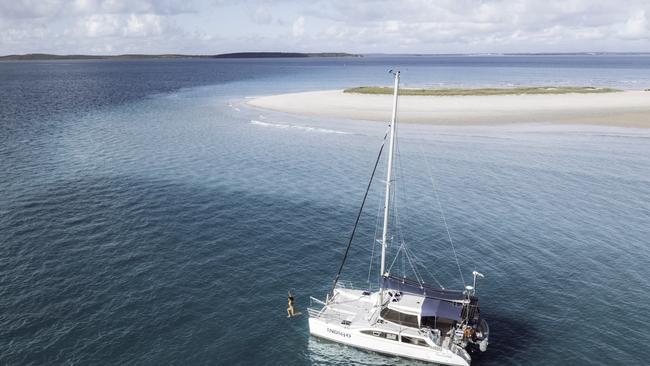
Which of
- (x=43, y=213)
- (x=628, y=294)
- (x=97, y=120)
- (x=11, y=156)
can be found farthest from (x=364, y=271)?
(x=97, y=120)

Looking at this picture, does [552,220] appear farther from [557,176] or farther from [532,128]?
[532,128]

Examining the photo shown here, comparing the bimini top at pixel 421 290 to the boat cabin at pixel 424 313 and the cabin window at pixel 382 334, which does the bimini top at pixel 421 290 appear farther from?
the cabin window at pixel 382 334

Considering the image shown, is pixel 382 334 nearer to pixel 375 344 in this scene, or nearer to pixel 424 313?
pixel 375 344

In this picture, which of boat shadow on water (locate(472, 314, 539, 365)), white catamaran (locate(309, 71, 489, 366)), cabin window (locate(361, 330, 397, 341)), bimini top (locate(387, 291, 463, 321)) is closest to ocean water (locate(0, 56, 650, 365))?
boat shadow on water (locate(472, 314, 539, 365))

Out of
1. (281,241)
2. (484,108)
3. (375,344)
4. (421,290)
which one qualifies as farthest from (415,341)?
(484,108)

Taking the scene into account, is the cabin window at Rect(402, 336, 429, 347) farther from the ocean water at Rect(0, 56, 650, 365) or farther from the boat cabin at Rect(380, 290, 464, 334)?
the ocean water at Rect(0, 56, 650, 365)
